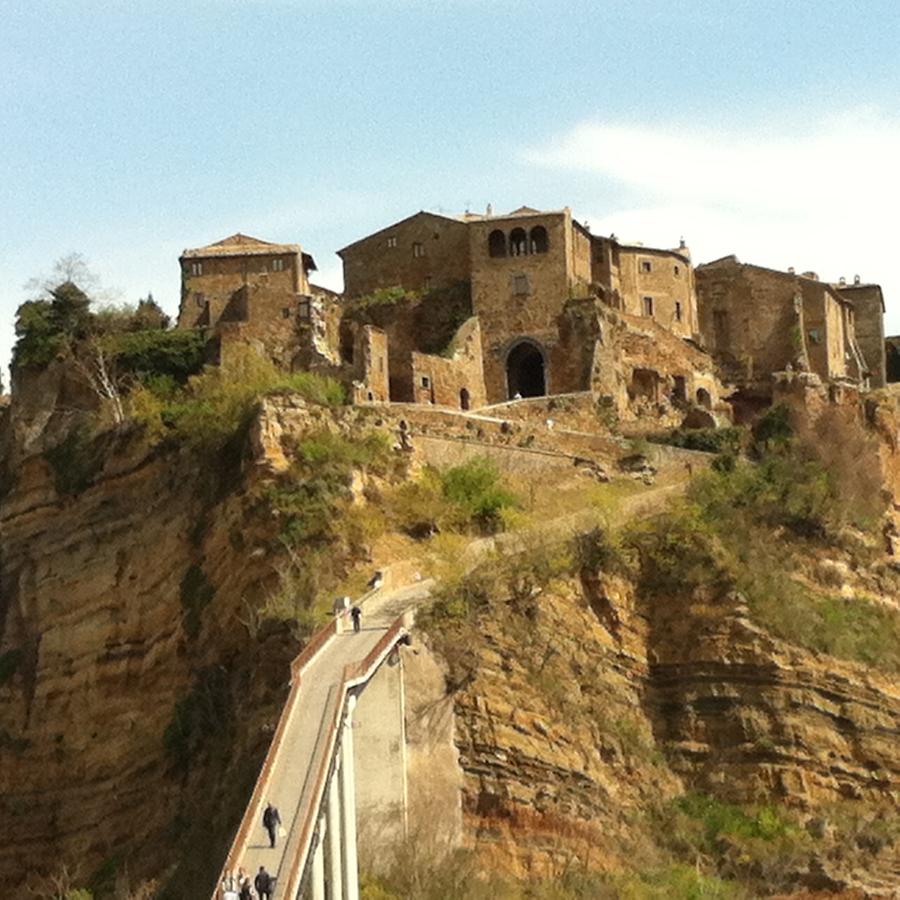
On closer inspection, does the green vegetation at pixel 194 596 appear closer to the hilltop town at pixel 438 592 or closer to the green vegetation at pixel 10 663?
the hilltop town at pixel 438 592

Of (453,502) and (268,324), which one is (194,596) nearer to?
(453,502)

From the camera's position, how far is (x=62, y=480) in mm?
64375

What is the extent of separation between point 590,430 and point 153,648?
14.2 m

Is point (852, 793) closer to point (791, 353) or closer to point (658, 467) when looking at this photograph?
point (658, 467)

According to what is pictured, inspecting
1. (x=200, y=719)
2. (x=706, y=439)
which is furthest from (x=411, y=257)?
(x=200, y=719)

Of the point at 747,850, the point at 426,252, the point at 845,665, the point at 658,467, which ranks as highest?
the point at 426,252

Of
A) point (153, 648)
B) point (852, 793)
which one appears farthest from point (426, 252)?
point (852, 793)

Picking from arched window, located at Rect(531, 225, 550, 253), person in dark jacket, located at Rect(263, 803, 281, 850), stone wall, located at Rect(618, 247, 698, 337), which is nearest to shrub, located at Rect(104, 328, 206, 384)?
→ arched window, located at Rect(531, 225, 550, 253)

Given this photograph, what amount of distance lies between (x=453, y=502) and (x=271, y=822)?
18.9 m

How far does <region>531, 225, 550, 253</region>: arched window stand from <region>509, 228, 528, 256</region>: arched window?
0.70ft

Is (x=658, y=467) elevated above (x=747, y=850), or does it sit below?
above

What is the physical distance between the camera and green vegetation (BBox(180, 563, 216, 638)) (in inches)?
2224

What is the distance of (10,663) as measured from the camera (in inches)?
2466

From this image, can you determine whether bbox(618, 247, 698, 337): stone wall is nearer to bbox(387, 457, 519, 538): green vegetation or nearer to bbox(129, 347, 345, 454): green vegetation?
bbox(129, 347, 345, 454): green vegetation
